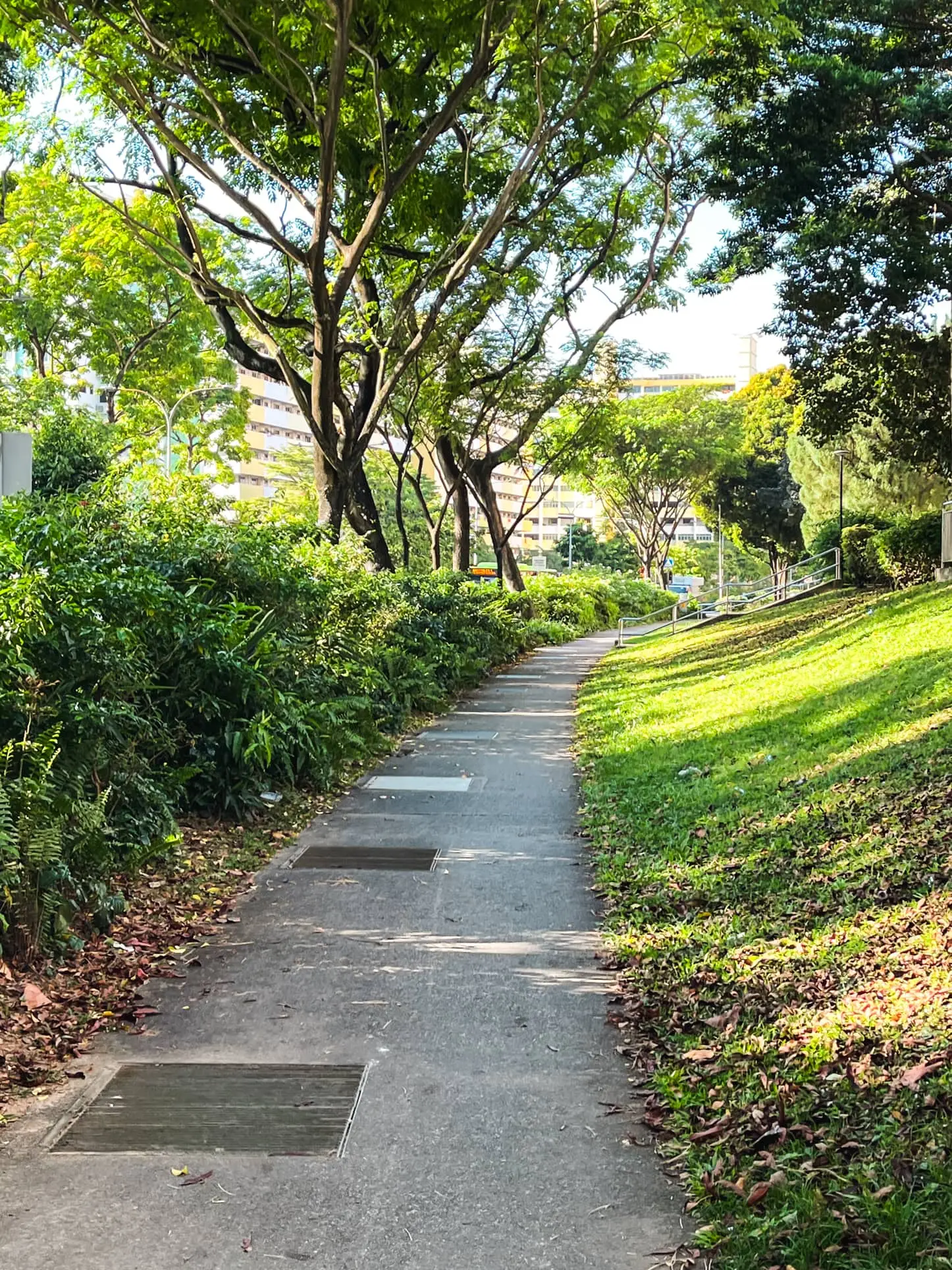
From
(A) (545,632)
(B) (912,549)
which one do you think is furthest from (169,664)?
(A) (545,632)

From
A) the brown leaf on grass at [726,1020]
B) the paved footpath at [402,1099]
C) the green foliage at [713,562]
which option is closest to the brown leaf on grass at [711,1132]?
the paved footpath at [402,1099]

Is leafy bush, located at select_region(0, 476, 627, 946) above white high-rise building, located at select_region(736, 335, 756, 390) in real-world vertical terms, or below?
below

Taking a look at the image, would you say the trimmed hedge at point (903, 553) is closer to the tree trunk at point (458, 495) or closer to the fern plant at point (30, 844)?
the tree trunk at point (458, 495)

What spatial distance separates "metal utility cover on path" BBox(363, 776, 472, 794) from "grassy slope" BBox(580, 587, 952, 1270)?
1.21m

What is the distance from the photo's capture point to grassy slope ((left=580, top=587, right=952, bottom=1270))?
3119 mm

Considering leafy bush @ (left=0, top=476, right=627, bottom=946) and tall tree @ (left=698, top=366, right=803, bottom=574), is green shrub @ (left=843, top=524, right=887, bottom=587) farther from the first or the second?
tall tree @ (left=698, top=366, right=803, bottom=574)

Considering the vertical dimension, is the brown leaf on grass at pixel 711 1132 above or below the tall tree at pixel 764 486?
below

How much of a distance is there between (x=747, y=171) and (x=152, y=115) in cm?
818

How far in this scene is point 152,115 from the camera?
39.4 ft

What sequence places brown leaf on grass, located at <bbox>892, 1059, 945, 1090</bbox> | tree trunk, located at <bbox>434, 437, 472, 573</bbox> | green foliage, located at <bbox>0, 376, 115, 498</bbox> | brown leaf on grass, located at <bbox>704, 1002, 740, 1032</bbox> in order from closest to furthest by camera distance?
brown leaf on grass, located at <bbox>892, 1059, 945, 1090</bbox> < brown leaf on grass, located at <bbox>704, 1002, 740, 1032</bbox> < green foliage, located at <bbox>0, 376, 115, 498</bbox> < tree trunk, located at <bbox>434, 437, 472, 573</bbox>

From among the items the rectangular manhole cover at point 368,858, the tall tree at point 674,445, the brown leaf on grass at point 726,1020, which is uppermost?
the tall tree at point 674,445

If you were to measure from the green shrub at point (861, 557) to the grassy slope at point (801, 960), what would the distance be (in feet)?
38.8

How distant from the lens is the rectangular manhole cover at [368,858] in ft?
23.9

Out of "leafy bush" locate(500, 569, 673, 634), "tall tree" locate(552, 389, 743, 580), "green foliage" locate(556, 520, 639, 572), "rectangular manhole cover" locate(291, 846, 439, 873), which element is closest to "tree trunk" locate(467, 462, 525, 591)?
"leafy bush" locate(500, 569, 673, 634)
